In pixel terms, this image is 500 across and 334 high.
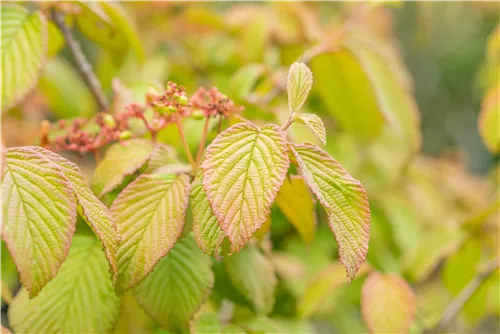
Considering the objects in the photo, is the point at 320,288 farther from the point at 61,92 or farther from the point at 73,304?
the point at 61,92

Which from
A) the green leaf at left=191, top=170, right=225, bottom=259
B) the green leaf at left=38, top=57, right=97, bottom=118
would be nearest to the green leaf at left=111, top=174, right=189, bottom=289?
the green leaf at left=191, top=170, right=225, bottom=259

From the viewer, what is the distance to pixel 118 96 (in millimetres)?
1060

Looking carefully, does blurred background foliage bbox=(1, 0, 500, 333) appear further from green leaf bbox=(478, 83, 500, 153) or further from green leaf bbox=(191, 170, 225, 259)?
green leaf bbox=(191, 170, 225, 259)

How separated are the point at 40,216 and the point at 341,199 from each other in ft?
1.29

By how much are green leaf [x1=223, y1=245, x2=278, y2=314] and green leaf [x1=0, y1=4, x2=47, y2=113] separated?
466 mm

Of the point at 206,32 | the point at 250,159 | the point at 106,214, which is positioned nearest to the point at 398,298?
the point at 250,159

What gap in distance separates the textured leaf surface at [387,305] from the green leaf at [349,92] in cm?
45

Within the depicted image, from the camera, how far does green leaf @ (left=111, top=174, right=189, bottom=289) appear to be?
73 cm

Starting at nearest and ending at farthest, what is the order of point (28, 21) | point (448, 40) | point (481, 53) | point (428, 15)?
1. point (28, 21)
2. point (428, 15)
3. point (448, 40)
4. point (481, 53)

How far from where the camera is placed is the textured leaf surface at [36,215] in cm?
60

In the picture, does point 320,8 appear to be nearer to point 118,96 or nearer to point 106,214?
point 118,96

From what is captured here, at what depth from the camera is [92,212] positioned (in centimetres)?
67

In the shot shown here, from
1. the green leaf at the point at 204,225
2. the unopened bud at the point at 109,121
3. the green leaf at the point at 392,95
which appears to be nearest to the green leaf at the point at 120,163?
the unopened bud at the point at 109,121

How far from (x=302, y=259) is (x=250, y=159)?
847 millimetres
